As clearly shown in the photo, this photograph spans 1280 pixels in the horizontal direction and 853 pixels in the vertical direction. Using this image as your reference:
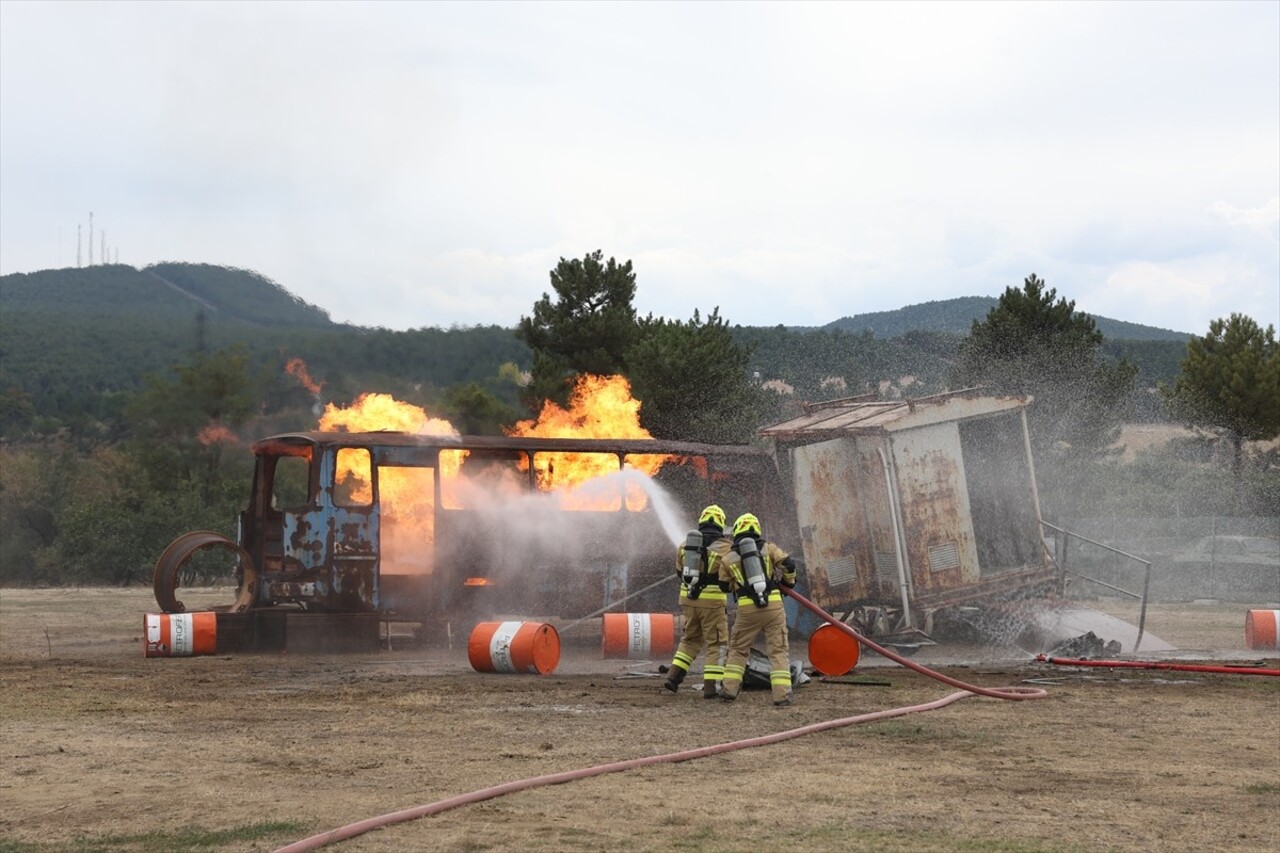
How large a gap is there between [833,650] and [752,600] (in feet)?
6.38

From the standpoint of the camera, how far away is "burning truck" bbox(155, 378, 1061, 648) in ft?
55.7

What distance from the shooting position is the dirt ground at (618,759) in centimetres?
702

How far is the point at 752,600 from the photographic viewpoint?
1262 cm

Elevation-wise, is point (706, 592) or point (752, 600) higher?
point (706, 592)

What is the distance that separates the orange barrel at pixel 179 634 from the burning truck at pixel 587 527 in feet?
0.81

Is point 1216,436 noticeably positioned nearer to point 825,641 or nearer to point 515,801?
point 825,641

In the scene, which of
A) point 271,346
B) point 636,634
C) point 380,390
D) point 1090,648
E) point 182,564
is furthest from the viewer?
point 271,346

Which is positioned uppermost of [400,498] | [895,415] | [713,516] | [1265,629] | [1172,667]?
[895,415]

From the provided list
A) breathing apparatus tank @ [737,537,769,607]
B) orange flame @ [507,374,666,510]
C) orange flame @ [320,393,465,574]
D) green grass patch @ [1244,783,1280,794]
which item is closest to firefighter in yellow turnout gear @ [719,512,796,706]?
breathing apparatus tank @ [737,537,769,607]

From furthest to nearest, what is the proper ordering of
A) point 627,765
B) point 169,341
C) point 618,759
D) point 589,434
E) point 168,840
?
point 169,341
point 589,434
point 618,759
point 627,765
point 168,840

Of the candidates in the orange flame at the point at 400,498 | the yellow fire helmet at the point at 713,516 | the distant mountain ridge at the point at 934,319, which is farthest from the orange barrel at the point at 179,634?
the distant mountain ridge at the point at 934,319

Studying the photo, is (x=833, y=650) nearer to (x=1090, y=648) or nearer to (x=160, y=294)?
(x=1090, y=648)

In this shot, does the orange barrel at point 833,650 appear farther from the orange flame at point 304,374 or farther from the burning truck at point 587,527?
the orange flame at point 304,374

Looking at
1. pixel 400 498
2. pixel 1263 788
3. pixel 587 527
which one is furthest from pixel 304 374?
pixel 1263 788
